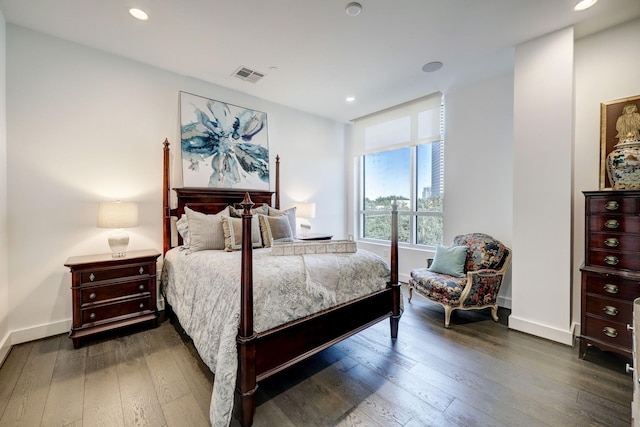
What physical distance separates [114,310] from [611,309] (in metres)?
4.30

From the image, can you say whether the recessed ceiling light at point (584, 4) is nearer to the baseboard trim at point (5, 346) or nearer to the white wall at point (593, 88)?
the white wall at point (593, 88)

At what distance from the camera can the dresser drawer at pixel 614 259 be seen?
2.02m

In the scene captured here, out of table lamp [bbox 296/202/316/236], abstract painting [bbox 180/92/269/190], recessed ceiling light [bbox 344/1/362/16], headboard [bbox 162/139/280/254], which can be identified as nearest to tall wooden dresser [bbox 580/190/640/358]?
recessed ceiling light [bbox 344/1/362/16]

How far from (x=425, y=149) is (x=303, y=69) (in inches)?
89.7

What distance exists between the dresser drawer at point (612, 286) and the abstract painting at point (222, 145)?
149 inches

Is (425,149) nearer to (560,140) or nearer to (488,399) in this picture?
(560,140)

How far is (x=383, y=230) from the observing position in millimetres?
4977

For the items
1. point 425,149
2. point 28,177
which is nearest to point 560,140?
point 425,149

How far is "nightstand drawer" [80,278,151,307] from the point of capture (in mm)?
2410

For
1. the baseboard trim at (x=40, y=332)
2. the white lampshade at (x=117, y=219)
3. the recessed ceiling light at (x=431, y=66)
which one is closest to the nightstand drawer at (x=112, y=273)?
the white lampshade at (x=117, y=219)

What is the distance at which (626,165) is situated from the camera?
2.12 m

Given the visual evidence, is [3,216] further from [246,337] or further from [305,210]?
[305,210]

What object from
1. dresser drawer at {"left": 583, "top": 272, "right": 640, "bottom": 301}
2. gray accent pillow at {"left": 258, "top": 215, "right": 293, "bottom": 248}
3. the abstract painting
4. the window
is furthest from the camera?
the window

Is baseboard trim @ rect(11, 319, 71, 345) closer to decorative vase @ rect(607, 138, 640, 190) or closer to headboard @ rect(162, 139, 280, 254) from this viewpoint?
headboard @ rect(162, 139, 280, 254)
